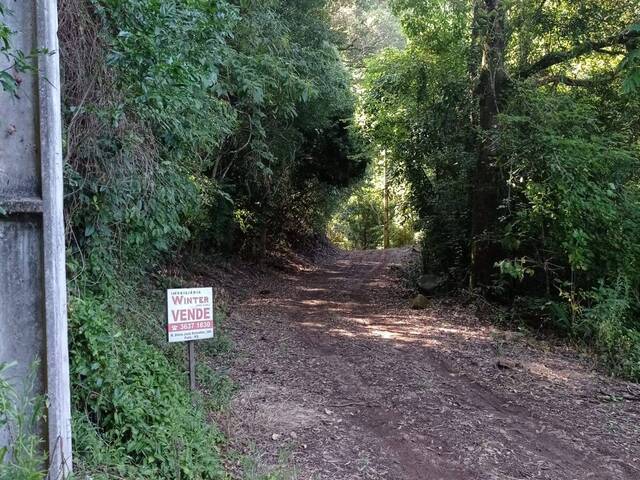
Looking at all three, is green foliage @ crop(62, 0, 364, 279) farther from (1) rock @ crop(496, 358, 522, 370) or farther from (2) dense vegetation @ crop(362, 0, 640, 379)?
(1) rock @ crop(496, 358, 522, 370)

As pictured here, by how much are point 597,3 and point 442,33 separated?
11.1 ft

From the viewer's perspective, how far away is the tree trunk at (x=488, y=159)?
10.2 m

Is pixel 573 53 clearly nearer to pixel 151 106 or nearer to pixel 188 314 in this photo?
pixel 151 106

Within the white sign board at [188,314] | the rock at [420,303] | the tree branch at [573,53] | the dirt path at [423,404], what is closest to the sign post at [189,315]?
the white sign board at [188,314]

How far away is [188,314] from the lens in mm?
5035

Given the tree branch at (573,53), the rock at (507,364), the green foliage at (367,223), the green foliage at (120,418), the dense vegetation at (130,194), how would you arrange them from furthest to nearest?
the green foliage at (367,223), the tree branch at (573,53), the rock at (507,364), the dense vegetation at (130,194), the green foliage at (120,418)

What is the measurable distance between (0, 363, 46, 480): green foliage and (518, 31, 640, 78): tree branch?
10162 mm

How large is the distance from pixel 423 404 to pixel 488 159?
6.13 metres

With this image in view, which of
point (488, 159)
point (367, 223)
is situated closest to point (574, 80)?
point (488, 159)

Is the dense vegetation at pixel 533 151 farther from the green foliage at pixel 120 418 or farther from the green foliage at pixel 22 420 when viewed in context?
the green foliage at pixel 22 420

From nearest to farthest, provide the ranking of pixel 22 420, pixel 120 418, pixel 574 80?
pixel 22 420 < pixel 120 418 < pixel 574 80

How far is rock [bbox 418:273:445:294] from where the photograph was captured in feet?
41.5

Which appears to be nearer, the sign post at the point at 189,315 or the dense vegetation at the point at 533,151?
the sign post at the point at 189,315

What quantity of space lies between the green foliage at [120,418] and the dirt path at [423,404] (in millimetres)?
852
